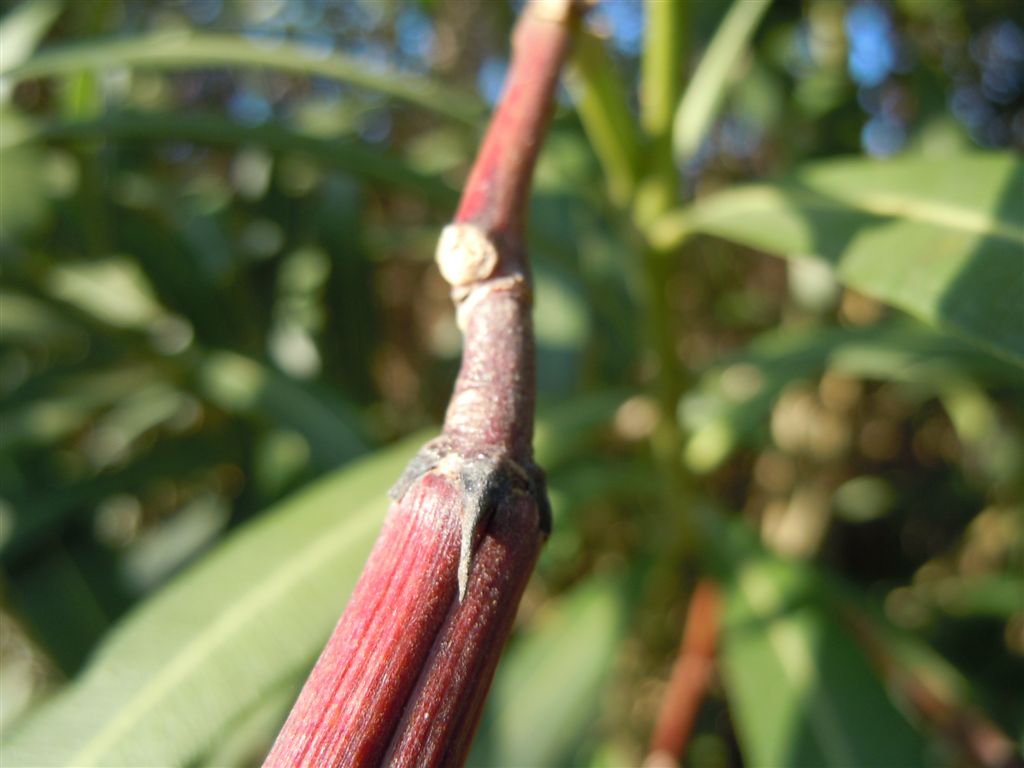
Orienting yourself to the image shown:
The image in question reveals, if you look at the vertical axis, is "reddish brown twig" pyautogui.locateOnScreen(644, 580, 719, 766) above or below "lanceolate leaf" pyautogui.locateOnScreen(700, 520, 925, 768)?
below

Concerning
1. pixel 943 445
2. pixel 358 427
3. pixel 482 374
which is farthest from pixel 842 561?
pixel 482 374

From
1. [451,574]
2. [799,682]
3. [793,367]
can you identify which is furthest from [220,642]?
[793,367]

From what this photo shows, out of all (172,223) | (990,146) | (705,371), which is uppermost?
(172,223)

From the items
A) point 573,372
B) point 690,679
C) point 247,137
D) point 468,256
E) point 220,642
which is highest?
point 247,137

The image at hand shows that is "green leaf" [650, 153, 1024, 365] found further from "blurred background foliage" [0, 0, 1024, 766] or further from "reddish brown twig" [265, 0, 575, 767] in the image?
"reddish brown twig" [265, 0, 575, 767]

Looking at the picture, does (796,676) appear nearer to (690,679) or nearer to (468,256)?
(690,679)

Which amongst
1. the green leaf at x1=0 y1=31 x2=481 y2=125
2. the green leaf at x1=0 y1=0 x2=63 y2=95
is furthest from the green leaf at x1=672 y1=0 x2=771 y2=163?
the green leaf at x1=0 y1=0 x2=63 y2=95

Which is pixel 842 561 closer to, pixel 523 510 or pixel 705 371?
pixel 705 371
